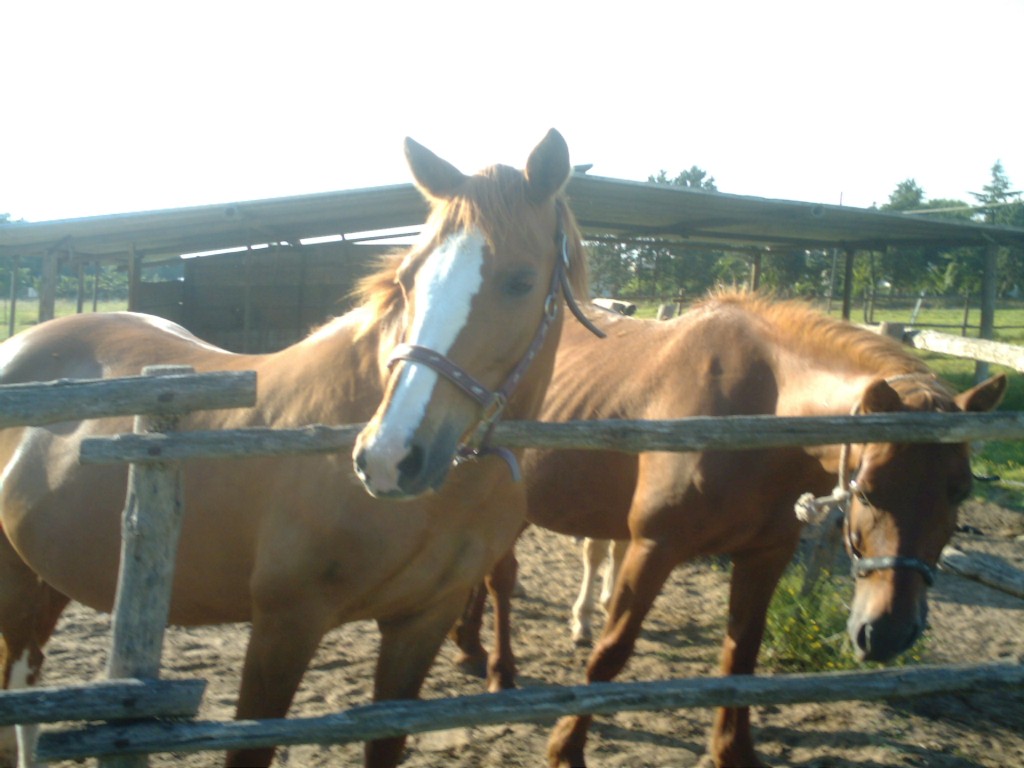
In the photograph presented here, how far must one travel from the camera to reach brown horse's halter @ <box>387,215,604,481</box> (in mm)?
1949

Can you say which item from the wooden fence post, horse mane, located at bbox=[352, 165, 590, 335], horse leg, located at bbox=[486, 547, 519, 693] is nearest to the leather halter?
horse mane, located at bbox=[352, 165, 590, 335]

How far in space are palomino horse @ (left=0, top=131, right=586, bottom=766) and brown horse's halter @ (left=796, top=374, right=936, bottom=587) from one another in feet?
3.56

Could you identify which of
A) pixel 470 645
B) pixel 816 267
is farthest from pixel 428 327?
pixel 816 267

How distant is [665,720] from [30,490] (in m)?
2.84

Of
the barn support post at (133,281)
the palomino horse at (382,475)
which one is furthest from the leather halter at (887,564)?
the barn support post at (133,281)

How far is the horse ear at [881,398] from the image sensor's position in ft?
8.86

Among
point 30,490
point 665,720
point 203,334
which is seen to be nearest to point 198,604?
point 30,490

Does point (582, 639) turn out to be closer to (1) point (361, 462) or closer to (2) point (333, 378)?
(2) point (333, 378)

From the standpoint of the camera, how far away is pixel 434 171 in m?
2.47

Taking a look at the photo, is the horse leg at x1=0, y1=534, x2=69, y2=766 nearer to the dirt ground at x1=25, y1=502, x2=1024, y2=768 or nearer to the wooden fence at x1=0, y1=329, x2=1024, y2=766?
the dirt ground at x1=25, y1=502, x2=1024, y2=768

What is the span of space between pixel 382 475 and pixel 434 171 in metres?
1.05

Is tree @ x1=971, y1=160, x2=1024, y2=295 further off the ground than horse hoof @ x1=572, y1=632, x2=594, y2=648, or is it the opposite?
tree @ x1=971, y1=160, x2=1024, y2=295

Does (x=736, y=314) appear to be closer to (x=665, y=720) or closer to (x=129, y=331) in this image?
(x=665, y=720)

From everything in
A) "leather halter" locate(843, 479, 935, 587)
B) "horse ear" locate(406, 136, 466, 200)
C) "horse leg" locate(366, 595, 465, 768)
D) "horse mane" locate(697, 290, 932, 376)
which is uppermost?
"horse ear" locate(406, 136, 466, 200)
